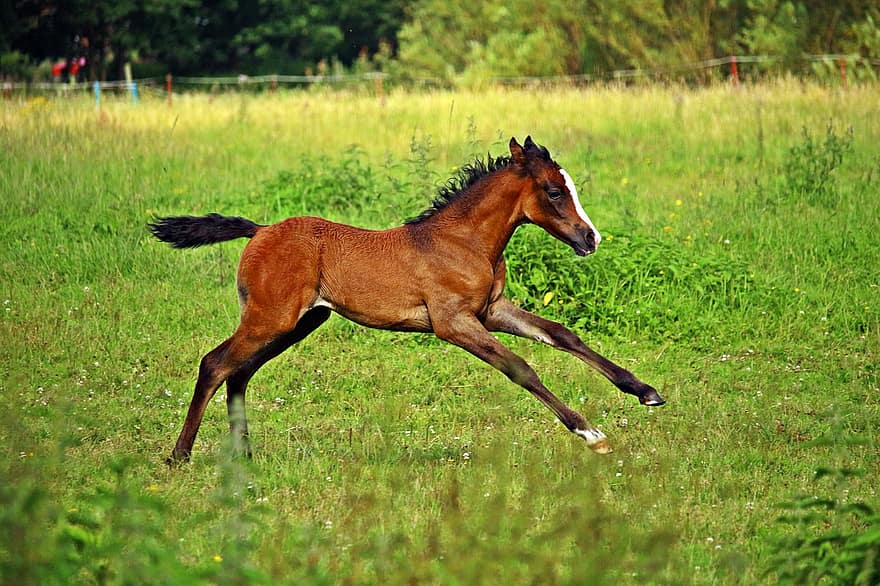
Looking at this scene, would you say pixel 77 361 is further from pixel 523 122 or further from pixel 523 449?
pixel 523 122

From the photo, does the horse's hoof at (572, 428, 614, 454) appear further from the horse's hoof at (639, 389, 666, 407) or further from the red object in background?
the red object in background

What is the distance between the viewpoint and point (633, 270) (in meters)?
10.8

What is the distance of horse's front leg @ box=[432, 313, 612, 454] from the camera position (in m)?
6.72

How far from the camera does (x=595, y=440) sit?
6680mm

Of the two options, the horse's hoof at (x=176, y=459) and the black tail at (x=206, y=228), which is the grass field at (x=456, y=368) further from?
the black tail at (x=206, y=228)

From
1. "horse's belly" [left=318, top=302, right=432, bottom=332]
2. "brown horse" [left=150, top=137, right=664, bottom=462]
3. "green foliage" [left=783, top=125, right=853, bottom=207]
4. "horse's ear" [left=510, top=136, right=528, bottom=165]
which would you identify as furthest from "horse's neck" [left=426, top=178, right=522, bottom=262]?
"green foliage" [left=783, top=125, right=853, bottom=207]

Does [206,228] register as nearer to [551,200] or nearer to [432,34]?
[551,200]

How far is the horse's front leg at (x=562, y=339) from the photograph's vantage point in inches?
268

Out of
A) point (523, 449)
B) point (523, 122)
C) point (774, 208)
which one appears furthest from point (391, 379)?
point (523, 122)

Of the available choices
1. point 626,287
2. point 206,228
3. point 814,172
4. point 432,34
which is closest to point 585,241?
point 206,228

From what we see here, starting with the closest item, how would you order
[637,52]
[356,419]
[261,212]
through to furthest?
1. [356,419]
2. [261,212]
3. [637,52]

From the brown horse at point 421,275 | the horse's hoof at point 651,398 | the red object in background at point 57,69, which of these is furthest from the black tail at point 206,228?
the red object in background at point 57,69

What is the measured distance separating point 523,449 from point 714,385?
2.19 metres

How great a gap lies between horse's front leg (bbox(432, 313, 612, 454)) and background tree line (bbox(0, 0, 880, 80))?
17087 millimetres
